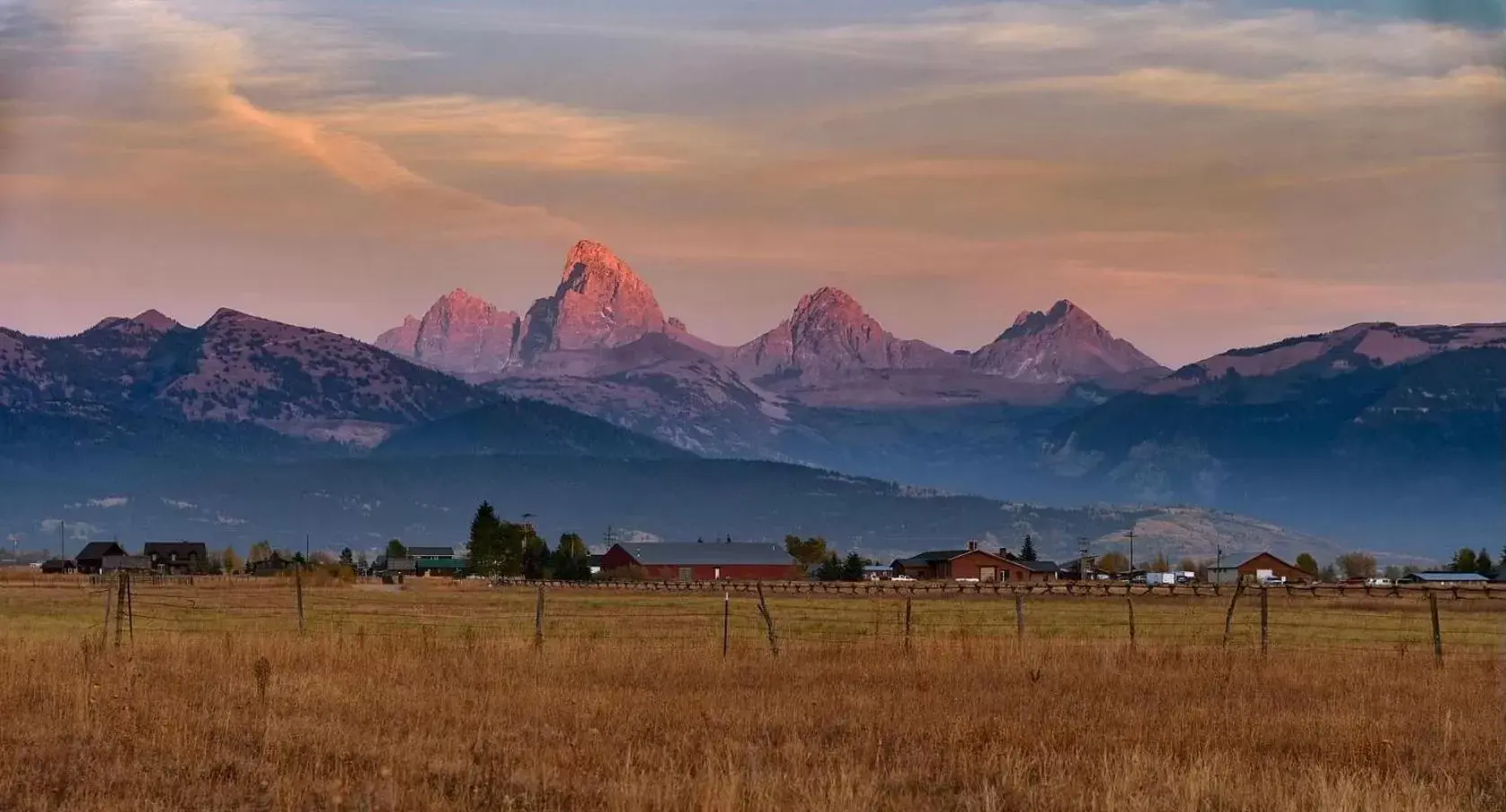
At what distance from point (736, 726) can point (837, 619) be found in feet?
157

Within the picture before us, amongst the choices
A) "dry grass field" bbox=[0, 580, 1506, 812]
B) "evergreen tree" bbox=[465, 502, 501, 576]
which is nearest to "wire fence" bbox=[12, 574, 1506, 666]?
"dry grass field" bbox=[0, 580, 1506, 812]

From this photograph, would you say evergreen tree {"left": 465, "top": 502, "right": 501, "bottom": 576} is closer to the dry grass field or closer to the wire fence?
the wire fence

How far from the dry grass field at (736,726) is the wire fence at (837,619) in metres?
2.04

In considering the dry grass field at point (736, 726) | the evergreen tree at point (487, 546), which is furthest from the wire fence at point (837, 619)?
the evergreen tree at point (487, 546)

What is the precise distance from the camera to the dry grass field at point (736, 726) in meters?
19.1

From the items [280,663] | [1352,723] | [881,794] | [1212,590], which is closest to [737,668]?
[280,663]

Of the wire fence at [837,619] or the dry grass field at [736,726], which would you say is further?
the wire fence at [837,619]

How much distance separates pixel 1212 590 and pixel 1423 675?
304 feet

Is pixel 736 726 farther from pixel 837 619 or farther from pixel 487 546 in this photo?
pixel 487 546

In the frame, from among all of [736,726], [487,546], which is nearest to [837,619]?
[736,726]

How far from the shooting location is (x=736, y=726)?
2416 centimetres

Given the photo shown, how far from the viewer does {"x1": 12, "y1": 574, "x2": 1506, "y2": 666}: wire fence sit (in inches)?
1626

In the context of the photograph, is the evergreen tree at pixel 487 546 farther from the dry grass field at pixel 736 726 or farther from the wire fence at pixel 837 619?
the dry grass field at pixel 736 726

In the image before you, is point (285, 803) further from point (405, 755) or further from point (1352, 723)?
point (1352, 723)
